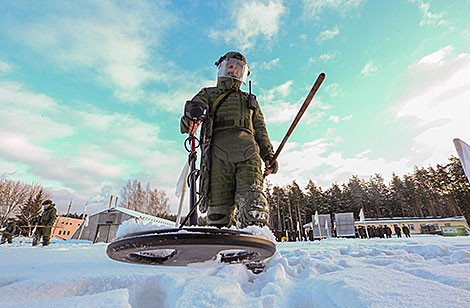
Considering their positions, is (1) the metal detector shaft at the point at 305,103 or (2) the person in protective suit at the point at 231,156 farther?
(2) the person in protective suit at the point at 231,156

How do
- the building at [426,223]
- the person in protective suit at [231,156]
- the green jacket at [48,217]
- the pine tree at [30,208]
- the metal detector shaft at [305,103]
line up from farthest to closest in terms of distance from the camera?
the building at [426,223], the pine tree at [30,208], the green jacket at [48,217], the person in protective suit at [231,156], the metal detector shaft at [305,103]

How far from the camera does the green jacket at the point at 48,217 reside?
9.14 m

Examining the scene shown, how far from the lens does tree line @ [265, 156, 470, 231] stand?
146 feet

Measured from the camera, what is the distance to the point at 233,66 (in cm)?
315

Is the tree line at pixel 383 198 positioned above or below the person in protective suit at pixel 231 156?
above

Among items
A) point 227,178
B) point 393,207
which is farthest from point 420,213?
point 227,178

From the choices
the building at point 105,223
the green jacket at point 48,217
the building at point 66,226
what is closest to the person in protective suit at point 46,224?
the green jacket at point 48,217

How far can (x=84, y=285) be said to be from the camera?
1091mm

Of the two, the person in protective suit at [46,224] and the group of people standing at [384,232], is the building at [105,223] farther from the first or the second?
the group of people standing at [384,232]

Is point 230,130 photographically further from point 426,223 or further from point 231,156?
point 426,223

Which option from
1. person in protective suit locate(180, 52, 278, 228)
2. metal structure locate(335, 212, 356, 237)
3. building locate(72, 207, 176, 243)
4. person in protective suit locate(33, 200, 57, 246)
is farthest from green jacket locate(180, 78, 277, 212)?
building locate(72, 207, 176, 243)

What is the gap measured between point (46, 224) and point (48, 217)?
277mm

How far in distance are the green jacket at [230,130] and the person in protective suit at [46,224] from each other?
9.84m

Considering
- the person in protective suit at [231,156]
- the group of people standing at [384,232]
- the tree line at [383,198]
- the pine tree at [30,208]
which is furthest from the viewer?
the tree line at [383,198]
